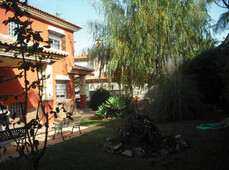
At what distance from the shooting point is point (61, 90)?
40.4 ft

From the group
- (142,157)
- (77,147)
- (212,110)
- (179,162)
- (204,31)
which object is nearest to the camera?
(179,162)

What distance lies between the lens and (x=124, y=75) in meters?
9.70

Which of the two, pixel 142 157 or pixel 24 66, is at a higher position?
pixel 24 66

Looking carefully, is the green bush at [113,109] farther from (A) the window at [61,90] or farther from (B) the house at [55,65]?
(A) the window at [61,90]

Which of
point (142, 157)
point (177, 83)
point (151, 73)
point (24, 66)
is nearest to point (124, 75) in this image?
point (151, 73)

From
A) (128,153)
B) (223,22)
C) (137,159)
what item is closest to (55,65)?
(223,22)

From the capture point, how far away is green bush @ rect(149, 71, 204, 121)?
7.02m

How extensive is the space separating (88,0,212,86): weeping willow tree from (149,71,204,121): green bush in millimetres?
1260

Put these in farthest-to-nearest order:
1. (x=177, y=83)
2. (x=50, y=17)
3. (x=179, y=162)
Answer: (x=50, y=17), (x=177, y=83), (x=179, y=162)

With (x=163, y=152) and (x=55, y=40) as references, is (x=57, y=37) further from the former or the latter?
(x=163, y=152)

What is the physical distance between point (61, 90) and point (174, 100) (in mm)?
7630

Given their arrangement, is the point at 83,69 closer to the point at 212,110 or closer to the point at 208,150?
the point at 212,110

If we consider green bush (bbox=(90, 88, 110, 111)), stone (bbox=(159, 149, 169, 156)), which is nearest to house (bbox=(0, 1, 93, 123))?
green bush (bbox=(90, 88, 110, 111))

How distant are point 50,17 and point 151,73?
22.0 feet
